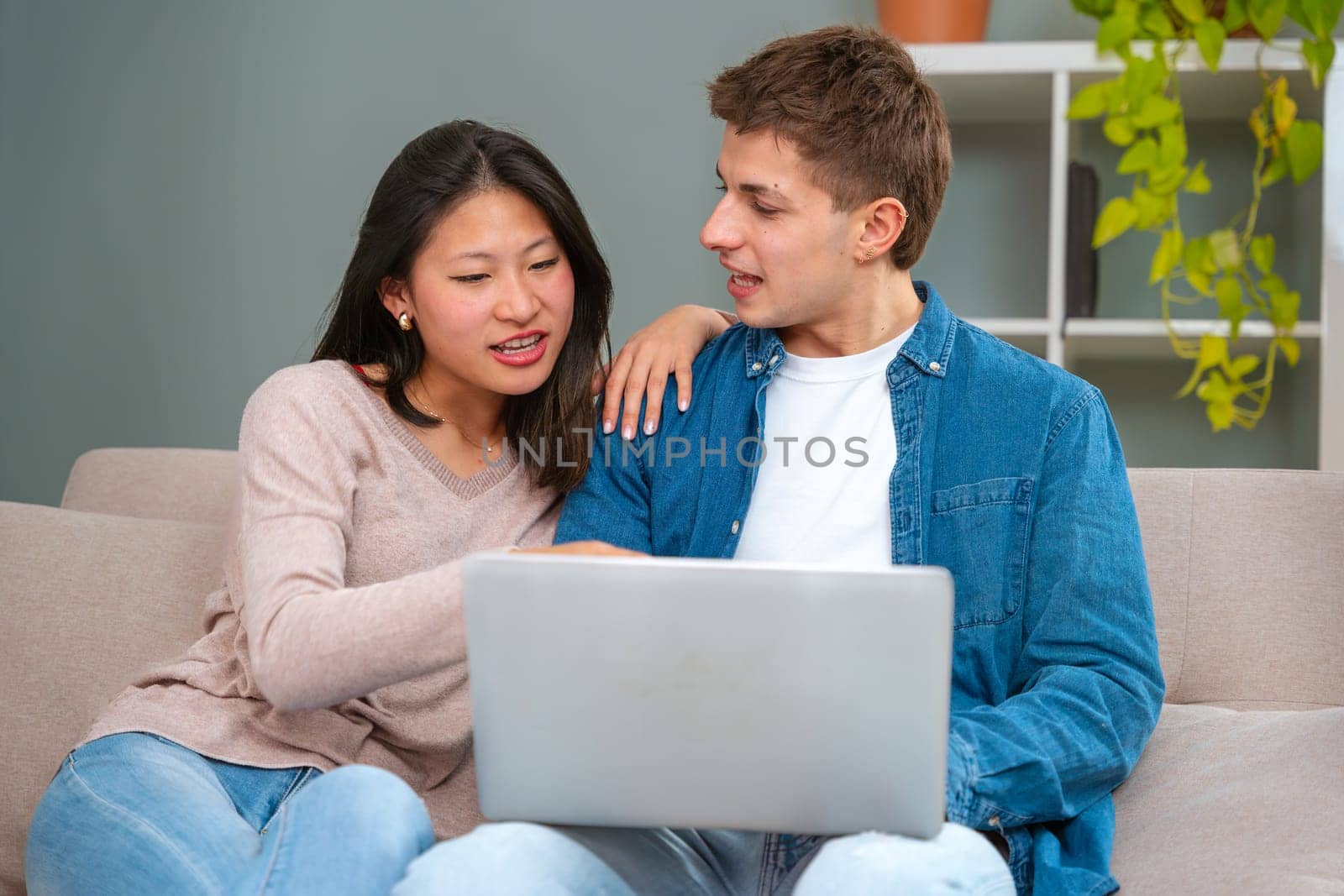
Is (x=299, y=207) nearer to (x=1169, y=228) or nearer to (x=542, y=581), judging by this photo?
(x=1169, y=228)

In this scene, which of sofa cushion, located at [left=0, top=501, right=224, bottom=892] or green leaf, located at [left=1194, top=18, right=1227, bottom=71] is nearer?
sofa cushion, located at [left=0, top=501, right=224, bottom=892]

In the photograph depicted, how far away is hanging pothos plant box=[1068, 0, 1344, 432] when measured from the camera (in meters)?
2.20

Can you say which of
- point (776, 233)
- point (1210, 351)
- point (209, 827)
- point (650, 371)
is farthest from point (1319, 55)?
point (209, 827)

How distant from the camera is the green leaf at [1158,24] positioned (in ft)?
7.28

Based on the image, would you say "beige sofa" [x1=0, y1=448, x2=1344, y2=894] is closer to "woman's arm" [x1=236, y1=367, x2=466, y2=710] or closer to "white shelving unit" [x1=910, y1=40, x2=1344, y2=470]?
"woman's arm" [x1=236, y1=367, x2=466, y2=710]

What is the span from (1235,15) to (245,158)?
6.41ft

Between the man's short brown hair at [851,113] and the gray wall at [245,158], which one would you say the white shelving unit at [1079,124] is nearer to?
the gray wall at [245,158]

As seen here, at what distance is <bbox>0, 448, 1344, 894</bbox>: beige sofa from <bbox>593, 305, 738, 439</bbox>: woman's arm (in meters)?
0.55

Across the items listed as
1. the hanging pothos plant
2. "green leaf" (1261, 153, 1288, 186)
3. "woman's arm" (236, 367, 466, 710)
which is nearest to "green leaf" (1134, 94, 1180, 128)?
the hanging pothos plant

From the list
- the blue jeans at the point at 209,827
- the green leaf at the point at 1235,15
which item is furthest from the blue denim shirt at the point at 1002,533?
the green leaf at the point at 1235,15

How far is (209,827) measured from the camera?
3.85ft

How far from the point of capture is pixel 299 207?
2789mm

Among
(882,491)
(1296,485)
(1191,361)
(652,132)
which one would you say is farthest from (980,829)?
(652,132)

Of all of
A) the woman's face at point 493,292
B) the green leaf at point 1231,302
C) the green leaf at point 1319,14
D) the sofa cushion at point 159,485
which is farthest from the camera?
the green leaf at point 1231,302
